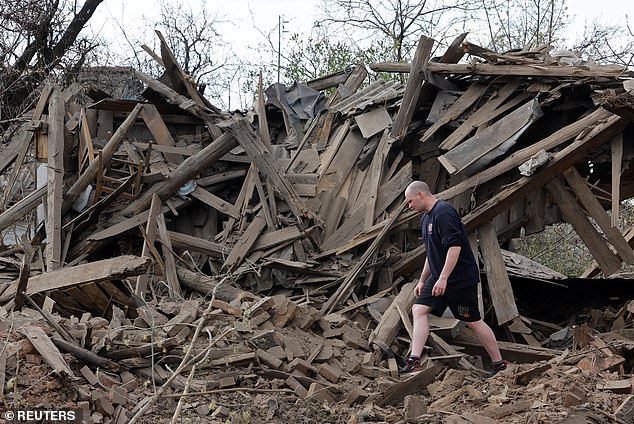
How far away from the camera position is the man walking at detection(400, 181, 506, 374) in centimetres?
714

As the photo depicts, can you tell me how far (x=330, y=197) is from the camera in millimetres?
10445

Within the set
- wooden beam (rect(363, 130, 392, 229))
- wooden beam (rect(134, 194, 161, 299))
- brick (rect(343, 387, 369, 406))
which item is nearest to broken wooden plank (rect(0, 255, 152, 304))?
wooden beam (rect(134, 194, 161, 299))

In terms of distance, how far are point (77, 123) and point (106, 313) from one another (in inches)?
167

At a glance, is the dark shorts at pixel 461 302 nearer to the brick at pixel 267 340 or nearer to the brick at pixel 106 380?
the brick at pixel 267 340

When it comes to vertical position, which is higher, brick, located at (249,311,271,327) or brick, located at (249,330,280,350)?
brick, located at (249,311,271,327)

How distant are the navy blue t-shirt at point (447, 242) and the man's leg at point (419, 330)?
12.4 inches

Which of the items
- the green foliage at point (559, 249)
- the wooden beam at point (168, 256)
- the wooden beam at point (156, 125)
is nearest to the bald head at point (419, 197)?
the wooden beam at point (168, 256)

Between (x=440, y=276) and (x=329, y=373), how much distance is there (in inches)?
53.1

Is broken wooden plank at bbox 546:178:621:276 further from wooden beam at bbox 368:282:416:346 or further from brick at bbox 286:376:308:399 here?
brick at bbox 286:376:308:399

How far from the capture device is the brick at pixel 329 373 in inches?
267

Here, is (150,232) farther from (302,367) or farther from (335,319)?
(302,367)

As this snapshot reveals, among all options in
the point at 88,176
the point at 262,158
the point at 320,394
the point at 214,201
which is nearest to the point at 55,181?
the point at 88,176

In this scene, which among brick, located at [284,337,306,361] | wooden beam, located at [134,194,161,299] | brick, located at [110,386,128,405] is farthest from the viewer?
wooden beam, located at [134,194,161,299]

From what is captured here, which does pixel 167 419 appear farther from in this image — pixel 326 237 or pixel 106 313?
pixel 326 237
